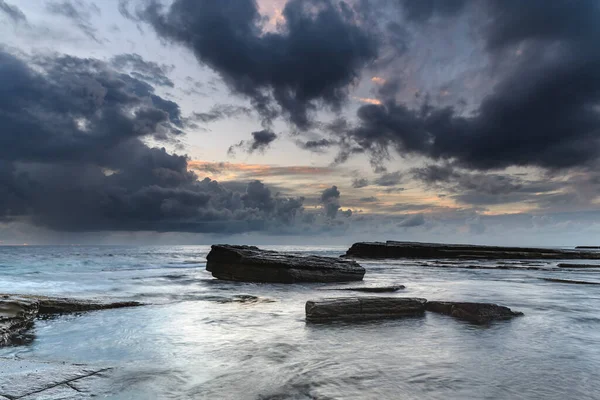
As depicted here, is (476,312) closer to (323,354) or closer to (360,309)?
(360,309)

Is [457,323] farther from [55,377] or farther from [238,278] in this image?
[238,278]

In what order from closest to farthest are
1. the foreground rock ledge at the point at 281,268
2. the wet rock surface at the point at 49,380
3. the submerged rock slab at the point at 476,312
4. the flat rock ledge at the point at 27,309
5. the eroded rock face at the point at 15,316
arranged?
the wet rock surface at the point at 49,380
the eroded rock face at the point at 15,316
the flat rock ledge at the point at 27,309
the submerged rock slab at the point at 476,312
the foreground rock ledge at the point at 281,268

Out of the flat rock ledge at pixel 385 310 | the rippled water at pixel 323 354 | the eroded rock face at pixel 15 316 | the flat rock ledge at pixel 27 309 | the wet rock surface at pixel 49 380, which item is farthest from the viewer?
the flat rock ledge at pixel 385 310

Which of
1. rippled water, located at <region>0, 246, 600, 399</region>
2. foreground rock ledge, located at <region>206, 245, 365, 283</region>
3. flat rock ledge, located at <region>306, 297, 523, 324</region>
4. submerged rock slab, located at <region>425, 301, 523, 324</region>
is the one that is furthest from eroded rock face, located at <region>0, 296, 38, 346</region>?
foreground rock ledge, located at <region>206, 245, 365, 283</region>

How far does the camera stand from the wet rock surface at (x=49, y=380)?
12.8 feet

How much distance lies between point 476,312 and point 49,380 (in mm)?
8328

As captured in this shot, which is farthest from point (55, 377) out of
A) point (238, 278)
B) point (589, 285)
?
point (589, 285)

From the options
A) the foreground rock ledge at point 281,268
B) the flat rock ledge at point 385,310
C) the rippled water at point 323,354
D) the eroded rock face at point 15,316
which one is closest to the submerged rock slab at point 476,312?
the flat rock ledge at point 385,310

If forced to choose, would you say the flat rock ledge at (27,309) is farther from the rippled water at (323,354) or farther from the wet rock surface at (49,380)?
the wet rock surface at (49,380)

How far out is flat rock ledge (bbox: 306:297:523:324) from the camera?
27.8 ft

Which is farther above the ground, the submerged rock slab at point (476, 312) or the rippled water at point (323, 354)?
the submerged rock slab at point (476, 312)

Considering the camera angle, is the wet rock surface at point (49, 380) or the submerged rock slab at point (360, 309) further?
the submerged rock slab at point (360, 309)

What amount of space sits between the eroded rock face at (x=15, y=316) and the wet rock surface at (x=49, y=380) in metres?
2.16

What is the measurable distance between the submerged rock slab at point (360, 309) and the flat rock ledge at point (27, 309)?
19.8ft
